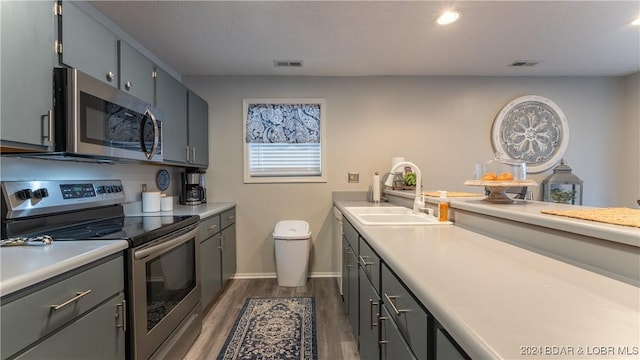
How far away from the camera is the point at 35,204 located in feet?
4.77

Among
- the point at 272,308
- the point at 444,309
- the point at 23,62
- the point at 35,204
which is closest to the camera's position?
the point at 444,309

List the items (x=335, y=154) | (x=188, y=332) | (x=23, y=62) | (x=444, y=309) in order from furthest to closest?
1. (x=335, y=154)
2. (x=188, y=332)
3. (x=23, y=62)
4. (x=444, y=309)

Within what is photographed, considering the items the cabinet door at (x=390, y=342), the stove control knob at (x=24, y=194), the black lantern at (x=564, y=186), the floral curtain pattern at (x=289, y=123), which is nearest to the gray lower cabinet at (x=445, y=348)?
the cabinet door at (x=390, y=342)

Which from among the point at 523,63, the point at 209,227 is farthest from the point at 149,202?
the point at 523,63

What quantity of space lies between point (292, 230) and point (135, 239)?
1.89 metres

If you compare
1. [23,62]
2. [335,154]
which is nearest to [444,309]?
[23,62]

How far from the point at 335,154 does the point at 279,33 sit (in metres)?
1.48

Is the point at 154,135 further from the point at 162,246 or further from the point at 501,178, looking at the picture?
the point at 501,178

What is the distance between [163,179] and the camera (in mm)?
2885

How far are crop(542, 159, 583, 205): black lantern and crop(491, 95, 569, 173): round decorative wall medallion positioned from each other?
0.20 m

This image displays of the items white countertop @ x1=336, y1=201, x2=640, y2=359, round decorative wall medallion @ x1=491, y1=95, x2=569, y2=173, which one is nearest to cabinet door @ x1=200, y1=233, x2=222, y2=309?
white countertop @ x1=336, y1=201, x2=640, y2=359

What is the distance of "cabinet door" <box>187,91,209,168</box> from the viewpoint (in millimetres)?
2879

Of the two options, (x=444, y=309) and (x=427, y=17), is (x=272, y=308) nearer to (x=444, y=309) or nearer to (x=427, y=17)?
(x=444, y=309)

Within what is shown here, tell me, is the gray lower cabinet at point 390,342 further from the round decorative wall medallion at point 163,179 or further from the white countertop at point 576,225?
the round decorative wall medallion at point 163,179
